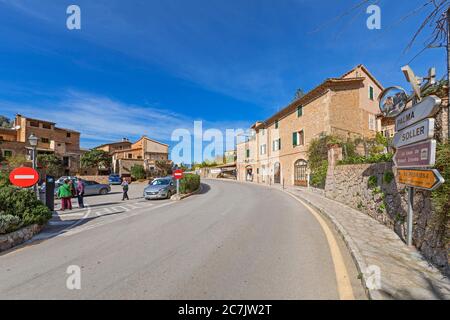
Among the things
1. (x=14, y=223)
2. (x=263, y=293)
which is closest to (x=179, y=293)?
(x=263, y=293)

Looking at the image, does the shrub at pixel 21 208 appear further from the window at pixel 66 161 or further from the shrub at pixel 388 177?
the window at pixel 66 161

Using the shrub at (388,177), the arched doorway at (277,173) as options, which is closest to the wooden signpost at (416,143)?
the shrub at (388,177)

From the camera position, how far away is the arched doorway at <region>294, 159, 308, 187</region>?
19.6 meters

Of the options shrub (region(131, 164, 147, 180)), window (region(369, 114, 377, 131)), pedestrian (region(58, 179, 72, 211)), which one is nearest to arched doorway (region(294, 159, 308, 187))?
window (region(369, 114, 377, 131))

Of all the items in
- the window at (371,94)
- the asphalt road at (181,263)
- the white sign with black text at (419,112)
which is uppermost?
the window at (371,94)

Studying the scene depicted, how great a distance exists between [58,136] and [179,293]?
150 feet

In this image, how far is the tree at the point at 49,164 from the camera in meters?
29.7

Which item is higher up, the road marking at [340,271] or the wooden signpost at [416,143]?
the wooden signpost at [416,143]

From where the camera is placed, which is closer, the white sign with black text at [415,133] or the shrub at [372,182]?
the white sign with black text at [415,133]

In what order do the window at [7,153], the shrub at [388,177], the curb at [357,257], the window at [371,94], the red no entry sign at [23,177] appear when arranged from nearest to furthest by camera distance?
the curb at [357,257] < the shrub at [388,177] < the red no entry sign at [23,177] < the window at [371,94] < the window at [7,153]

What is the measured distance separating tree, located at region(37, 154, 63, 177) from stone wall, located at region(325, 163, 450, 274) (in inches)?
1409

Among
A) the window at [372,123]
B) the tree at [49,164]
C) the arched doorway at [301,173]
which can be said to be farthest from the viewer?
the tree at [49,164]

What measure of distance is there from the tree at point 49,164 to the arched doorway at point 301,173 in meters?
32.5

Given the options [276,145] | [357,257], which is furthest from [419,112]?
[276,145]
